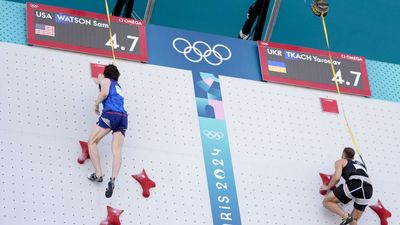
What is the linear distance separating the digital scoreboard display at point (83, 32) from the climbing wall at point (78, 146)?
95 millimetres

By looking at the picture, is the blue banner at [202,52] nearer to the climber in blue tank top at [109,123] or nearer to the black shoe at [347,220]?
the climber in blue tank top at [109,123]

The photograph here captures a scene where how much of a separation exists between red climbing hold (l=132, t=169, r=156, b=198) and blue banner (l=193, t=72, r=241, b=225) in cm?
57

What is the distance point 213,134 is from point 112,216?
1.48 m

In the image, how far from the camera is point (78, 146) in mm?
9312

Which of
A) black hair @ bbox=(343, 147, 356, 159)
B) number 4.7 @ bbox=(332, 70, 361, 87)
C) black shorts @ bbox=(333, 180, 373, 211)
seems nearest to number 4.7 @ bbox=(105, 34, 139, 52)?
number 4.7 @ bbox=(332, 70, 361, 87)

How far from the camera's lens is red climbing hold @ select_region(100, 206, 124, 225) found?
29.2 feet

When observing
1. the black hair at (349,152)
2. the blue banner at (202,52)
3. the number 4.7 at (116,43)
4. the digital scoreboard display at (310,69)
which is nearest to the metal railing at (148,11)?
the blue banner at (202,52)

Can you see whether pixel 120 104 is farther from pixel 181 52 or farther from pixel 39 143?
pixel 181 52

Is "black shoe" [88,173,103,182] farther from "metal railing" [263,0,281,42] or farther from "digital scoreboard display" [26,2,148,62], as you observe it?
"metal railing" [263,0,281,42]

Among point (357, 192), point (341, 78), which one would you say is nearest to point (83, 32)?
point (341, 78)

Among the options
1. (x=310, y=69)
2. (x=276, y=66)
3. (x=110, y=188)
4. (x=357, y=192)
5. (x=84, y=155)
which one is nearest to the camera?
(x=110, y=188)

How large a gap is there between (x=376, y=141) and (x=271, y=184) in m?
1.37

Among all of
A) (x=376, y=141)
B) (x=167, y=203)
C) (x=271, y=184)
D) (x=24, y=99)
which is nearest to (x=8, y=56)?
(x=24, y=99)

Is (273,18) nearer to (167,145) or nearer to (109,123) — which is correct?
(167,145)
